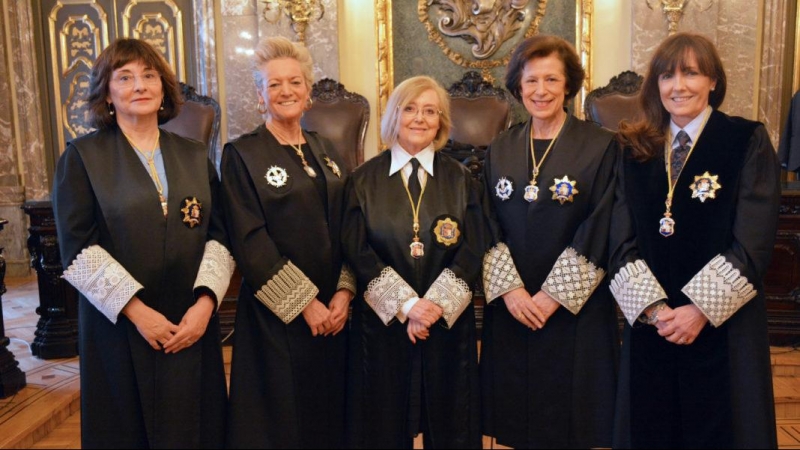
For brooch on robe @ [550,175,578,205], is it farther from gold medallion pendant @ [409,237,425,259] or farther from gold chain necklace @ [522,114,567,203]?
gold medallion pendant @ [409,237,425,259]

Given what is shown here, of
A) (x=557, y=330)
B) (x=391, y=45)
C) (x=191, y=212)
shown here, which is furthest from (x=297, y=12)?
(x=557, y=330)

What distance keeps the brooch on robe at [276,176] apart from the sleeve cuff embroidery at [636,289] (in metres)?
1.15

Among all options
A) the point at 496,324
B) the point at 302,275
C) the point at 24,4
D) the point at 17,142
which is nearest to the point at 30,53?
the point at 24,4

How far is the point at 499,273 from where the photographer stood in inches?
87.3

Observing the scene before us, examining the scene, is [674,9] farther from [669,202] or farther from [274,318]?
[274,318]

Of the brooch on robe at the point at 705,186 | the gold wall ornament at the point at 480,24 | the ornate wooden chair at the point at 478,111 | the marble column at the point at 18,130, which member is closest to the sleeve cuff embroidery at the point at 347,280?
the brooch on robe at the point at 705,186

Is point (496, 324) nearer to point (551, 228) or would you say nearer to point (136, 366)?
point (551, 228)

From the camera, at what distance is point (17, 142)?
643 centimetres

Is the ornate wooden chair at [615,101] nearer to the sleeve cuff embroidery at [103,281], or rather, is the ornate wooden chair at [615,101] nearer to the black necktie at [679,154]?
the black necktie at [679,154]

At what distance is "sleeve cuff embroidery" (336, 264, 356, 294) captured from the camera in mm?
2297

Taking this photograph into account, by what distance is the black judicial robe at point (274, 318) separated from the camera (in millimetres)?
2143

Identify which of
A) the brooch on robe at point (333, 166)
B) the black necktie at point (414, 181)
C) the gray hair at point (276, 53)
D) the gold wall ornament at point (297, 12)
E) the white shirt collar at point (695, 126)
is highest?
the gold wall ornament at point (297, 12)

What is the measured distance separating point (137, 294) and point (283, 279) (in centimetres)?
45

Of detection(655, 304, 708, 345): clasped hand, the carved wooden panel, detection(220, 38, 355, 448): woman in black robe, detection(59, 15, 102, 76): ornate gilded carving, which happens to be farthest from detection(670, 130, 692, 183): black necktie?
detection(59, 15, 102, 76): ornate gilded carving
